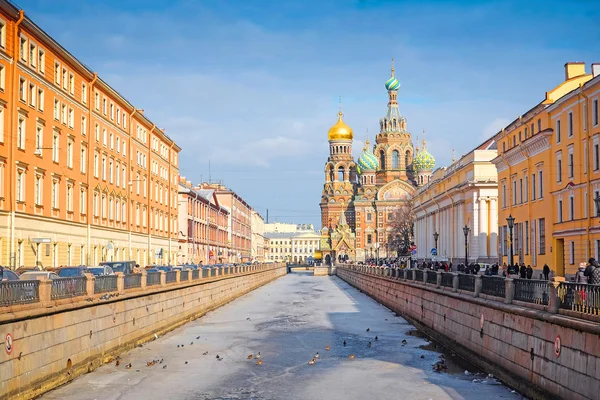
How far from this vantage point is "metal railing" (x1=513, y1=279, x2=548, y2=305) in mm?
20452

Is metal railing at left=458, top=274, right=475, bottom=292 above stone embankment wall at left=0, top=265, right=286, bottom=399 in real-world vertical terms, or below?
above

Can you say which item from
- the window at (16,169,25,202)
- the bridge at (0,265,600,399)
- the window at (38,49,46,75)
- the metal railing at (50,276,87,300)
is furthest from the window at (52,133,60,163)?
the metal railing at (50,276,87,300)

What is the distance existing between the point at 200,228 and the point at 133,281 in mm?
69720

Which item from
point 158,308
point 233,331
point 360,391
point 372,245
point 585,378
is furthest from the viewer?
point 372,245

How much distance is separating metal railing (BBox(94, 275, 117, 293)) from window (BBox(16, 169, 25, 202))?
15.7m

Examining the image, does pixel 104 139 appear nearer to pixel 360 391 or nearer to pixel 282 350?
pixel 282 350

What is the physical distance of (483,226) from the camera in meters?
84.0

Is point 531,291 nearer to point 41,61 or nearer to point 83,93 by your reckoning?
point 41,61

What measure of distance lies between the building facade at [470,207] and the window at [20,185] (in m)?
38.8

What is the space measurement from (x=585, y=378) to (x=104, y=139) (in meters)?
47.6

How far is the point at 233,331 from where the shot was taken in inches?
1592

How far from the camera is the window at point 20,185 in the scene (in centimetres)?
4294

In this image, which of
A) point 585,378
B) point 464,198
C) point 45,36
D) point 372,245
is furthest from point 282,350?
point 372,245

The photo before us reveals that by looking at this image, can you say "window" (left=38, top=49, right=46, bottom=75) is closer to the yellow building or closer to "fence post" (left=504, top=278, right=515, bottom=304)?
the yellow building
